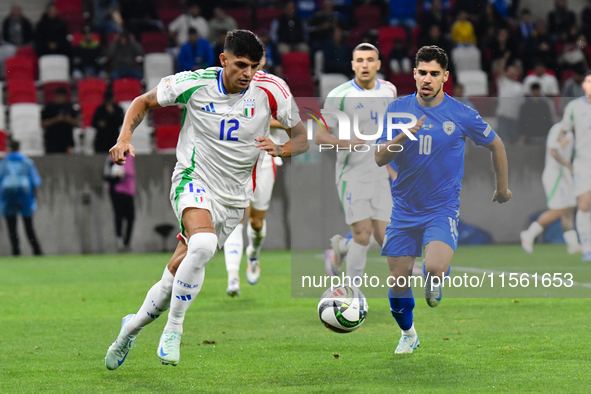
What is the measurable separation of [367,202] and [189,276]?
125 inches

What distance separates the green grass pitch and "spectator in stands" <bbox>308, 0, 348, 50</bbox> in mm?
9385

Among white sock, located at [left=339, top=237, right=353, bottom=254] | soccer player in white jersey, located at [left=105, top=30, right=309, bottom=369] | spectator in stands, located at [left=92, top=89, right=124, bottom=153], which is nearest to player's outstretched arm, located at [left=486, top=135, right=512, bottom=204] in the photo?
soccer player in white jersey, located at [left=105, top=30, right=309, bottom=369]

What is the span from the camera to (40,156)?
16.0 meters

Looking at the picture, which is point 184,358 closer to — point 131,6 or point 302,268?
point 302,268

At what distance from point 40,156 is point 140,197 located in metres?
2.07

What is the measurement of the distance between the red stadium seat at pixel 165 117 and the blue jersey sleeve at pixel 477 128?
39.2 feet

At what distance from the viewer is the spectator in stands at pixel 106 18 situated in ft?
60.3

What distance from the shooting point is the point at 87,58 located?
1814cm

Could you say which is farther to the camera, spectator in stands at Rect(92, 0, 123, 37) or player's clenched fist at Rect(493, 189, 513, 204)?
spectator in stands at Rect(92, 0, 123, 37)

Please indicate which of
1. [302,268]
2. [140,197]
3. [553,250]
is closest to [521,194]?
[553,250]

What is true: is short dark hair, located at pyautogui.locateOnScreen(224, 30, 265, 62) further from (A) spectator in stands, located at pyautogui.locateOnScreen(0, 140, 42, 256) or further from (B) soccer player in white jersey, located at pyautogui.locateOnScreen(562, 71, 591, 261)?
(A) spectator in stands, located at pyautogui.locateOnScreen(0, 140, 42, 256)

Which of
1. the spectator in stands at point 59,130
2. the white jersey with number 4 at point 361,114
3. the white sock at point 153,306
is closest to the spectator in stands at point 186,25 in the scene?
the spectator in stands at point 59,130

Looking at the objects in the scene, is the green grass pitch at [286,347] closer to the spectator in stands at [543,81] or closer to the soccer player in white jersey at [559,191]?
the soccer player in white jersey at [559,191]

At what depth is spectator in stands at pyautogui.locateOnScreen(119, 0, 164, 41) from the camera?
19047 mm
